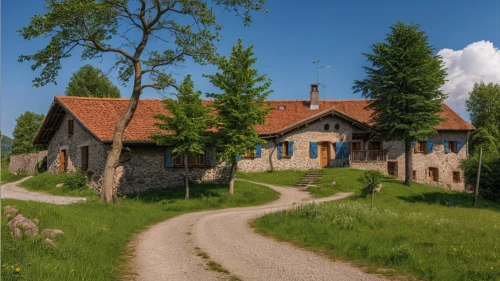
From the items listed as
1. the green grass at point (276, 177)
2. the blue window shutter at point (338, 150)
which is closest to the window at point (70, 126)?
the green grass at point (276, 177)

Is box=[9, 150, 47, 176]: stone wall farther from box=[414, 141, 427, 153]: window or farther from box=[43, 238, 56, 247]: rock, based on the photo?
box=[414, 141, 427, 153]: window

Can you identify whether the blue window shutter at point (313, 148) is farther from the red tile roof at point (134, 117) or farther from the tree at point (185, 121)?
the tree at point (185, 121)

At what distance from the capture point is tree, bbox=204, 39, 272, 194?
22750 millimetres

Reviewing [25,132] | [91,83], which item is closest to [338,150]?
[91,83]

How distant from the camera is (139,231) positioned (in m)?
13.0

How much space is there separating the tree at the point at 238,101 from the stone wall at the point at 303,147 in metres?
9.88

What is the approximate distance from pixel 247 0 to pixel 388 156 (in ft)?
82.1

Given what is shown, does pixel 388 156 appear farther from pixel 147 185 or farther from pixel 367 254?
pixel 367 254

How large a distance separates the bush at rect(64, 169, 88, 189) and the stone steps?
15.1 m

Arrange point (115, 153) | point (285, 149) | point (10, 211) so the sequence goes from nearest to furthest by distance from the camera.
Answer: point (10, 211), point (115, 153), point (285, 149)

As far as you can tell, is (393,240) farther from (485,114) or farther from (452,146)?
(485,114)

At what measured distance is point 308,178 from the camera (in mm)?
30625

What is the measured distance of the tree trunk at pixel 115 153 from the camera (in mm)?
18384

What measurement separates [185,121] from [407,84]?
761 inches
